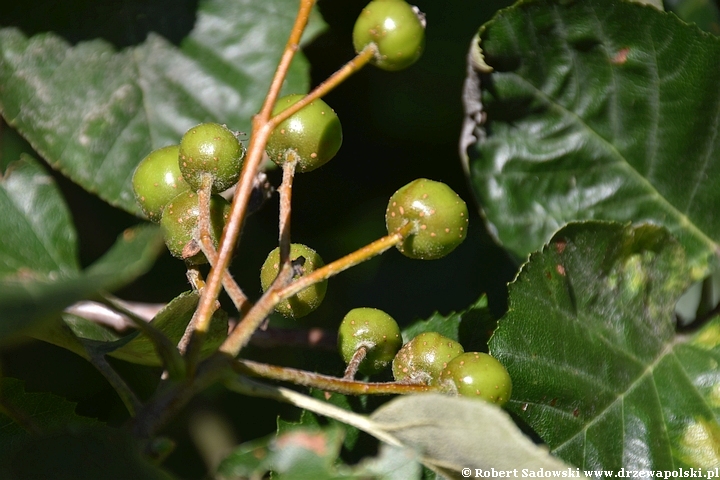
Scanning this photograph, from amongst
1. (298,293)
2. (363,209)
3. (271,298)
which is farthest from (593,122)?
(271,298)

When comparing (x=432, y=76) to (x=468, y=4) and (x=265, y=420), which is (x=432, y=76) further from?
(x=265, y=420)

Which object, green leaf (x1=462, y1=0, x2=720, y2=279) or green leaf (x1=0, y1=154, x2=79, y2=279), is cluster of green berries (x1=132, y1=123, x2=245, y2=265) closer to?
green leaf (x1=0, y1=154, x2=79, y2=279)

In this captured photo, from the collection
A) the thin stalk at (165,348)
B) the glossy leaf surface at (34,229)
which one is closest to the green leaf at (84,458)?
the thin stalk at (165,348)

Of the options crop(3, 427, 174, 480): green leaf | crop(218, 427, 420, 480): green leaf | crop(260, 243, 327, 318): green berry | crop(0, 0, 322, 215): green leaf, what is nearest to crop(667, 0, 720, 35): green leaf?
crop(0, 0, 322, 215): green leaf

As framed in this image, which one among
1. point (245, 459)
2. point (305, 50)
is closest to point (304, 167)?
point (245, 459)

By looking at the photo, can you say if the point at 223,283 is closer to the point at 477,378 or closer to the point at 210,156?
the point at 210,156

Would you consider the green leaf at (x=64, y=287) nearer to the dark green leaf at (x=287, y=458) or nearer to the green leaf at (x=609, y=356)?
the dark green leaf at (x=287, y=458)

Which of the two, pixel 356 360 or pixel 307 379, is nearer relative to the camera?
pixel 307 379
